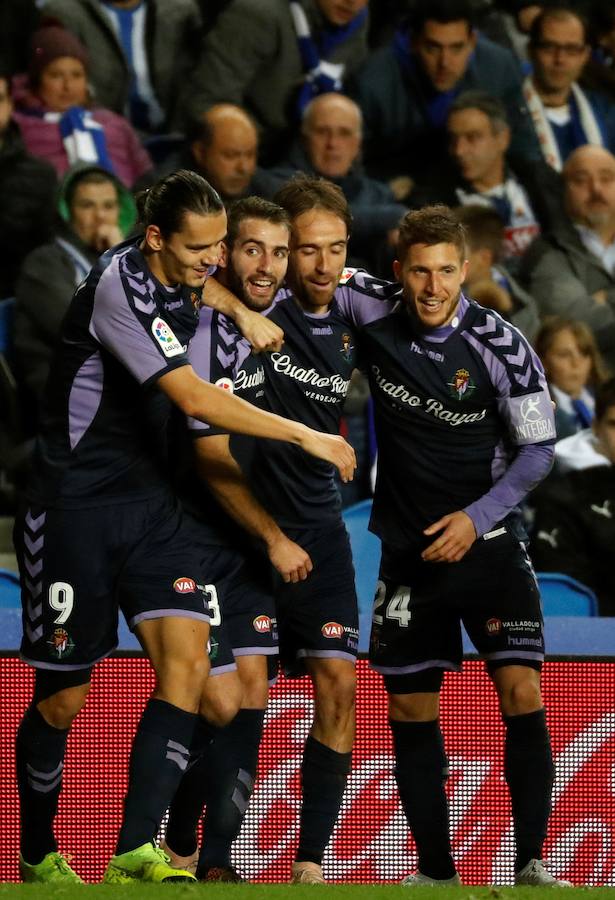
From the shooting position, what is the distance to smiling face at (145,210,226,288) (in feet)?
16.5

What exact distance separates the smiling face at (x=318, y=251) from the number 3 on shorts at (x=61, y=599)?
132cm

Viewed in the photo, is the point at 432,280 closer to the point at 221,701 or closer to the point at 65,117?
the point at 221,701

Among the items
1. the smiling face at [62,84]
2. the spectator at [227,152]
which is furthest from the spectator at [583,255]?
the smiling face at [62,84]

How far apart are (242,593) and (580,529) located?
2684mm

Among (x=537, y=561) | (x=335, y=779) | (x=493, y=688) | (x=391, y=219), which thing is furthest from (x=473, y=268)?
(x=335, y=779)

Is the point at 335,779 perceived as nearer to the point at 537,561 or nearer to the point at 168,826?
the point at 168,826

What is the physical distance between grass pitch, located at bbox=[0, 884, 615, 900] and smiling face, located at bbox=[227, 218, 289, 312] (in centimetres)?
190

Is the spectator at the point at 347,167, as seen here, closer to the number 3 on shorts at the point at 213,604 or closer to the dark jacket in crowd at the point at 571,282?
the dark jacket in crowd at the point at 571,282

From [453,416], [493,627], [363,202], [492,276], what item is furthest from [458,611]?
[363,202]

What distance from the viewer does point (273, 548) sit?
5562 mm

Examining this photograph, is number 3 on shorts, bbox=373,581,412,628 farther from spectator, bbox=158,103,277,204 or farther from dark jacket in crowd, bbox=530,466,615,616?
spectator, bbox=158,103,277,204

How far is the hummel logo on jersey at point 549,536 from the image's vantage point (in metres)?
7.98

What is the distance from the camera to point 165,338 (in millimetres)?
4977

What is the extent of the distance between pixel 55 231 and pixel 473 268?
2.15m
